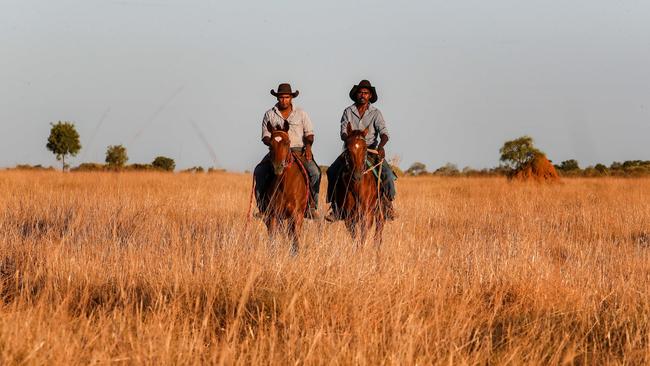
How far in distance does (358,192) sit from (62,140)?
196ft

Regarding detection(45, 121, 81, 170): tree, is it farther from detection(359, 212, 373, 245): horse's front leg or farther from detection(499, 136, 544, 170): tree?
detection(359, 212, 373, 245): horse's front leg

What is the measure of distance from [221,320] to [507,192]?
1577cm

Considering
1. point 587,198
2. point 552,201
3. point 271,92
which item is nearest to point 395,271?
point 271,92

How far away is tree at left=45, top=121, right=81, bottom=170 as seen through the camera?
2490 inches

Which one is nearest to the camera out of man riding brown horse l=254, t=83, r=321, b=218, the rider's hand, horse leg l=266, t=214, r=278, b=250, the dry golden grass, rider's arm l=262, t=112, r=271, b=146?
the dry golden grass

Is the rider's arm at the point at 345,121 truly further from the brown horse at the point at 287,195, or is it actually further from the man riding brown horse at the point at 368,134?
the brown horse at the point at 287,195

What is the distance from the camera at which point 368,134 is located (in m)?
9.17

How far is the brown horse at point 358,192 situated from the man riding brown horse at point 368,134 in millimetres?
151

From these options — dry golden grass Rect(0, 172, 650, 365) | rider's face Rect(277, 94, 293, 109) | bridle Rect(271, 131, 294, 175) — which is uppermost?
rider's face Rect(277, 94, 293, 109)

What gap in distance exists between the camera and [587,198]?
60.2ft

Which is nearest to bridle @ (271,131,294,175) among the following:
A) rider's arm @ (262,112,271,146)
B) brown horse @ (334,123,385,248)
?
rider's arm @ (262,112,271,146)

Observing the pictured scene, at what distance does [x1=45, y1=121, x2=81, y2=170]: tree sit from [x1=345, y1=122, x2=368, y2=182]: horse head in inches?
2355

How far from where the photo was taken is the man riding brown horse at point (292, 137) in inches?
344

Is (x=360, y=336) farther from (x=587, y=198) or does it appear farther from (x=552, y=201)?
(x=587, y=198)
